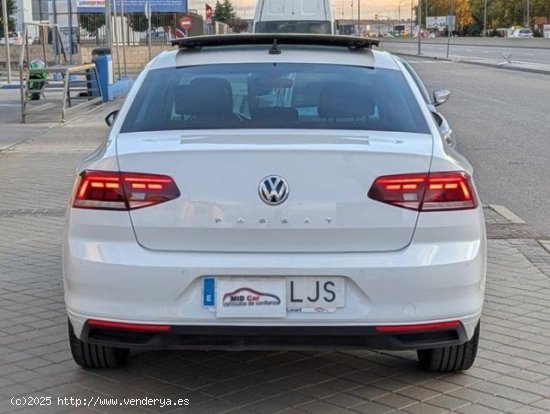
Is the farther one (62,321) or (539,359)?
(62,321)

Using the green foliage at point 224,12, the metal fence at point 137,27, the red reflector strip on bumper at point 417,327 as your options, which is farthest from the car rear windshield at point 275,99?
the green foliage at point 224,12

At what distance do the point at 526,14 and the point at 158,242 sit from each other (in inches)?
4753

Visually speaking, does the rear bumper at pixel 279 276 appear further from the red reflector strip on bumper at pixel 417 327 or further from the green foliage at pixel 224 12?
the green foliage at pixel 224 12

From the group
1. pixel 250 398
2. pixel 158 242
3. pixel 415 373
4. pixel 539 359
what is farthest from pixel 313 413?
pixel 539 359

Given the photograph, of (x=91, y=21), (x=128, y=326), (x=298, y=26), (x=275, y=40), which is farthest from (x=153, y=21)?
(x=128, y=326)

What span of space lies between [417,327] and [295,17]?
895 inches

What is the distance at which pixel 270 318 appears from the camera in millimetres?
3836

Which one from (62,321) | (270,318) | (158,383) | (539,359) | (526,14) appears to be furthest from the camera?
(526,14)

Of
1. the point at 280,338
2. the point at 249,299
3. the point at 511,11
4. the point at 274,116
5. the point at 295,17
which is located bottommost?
the point at 280,338

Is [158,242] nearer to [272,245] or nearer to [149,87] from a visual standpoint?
[272,245]

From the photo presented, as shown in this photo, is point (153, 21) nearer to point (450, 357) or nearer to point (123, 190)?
point (450, 357)

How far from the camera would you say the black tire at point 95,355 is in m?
4.53

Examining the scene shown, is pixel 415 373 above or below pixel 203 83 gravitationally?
below

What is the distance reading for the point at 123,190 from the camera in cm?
393
